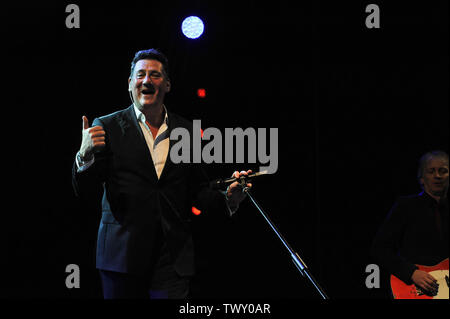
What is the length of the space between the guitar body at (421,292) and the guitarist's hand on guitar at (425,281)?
8cm

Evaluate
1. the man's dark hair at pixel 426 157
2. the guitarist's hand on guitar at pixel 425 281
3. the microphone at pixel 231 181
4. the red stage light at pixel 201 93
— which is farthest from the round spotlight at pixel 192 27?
the guitarist's hand on guitar at pixel 425 281

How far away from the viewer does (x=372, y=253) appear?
10.7 feet

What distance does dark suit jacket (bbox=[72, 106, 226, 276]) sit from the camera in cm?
180

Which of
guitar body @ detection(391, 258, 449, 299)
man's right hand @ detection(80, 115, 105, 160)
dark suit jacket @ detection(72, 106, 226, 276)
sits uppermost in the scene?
man's right hand @ detection(80, 115, 105, 160)

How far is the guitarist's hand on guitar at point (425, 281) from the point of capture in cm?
307

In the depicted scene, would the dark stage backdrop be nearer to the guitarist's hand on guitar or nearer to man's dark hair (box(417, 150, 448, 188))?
man's dark hair (box(417, 150, 448, 188))

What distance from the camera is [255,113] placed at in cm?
331

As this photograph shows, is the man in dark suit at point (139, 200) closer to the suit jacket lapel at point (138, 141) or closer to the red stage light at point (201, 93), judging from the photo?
the suit jacket lapel at point (138, 141)

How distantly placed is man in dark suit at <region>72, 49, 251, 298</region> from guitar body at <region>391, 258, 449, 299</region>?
1837 millimetres

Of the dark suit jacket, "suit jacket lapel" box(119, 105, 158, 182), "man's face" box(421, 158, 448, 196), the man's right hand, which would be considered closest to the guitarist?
"man's face" box(421, 158, 448, 196)

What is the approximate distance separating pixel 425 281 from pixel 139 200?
7.43ft

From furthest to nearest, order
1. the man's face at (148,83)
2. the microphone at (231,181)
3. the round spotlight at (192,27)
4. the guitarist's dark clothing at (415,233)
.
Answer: the guitarist's dark clothing at (415,233)
the round spotlight at (192,27)
the man's face at (148,83)
the microphone at (231,181)

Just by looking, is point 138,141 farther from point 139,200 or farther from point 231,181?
point 231,181

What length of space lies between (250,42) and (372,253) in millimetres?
1815
